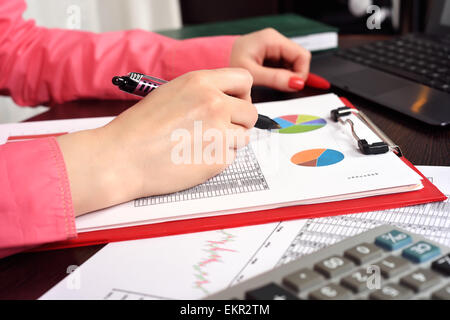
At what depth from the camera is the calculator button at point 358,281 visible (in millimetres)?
290

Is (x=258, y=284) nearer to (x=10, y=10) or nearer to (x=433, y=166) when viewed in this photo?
(x=433, y=166)

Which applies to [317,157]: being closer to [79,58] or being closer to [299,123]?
[299,123]

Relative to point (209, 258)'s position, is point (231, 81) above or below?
above

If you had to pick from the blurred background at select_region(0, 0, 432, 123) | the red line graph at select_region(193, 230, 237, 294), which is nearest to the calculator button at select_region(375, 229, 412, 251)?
the red line graph at select_region(193, 230, 237, 294)

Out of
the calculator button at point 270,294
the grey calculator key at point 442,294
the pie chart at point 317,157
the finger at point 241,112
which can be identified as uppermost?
the finger at point 241,112

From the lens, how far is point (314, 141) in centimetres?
53

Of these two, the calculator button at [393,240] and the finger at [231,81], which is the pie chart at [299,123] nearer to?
the finger at [231,81]

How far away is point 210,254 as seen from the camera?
1.22 feet

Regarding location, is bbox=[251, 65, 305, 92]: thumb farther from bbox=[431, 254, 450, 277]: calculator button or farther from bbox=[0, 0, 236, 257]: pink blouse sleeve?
bbox=[431, 254, 450, 277]: calculator button

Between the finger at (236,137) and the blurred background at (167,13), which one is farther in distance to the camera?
the blurred background at (167,13)

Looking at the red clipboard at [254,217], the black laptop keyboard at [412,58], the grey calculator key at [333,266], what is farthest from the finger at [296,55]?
the grey calculator key at [333,266]

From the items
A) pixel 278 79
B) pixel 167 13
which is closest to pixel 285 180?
pixel 278 79

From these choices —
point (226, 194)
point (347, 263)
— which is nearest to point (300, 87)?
point (226, 194)

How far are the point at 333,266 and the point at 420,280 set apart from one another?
0.18 feet
